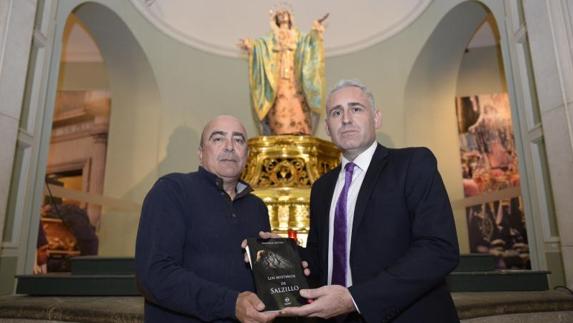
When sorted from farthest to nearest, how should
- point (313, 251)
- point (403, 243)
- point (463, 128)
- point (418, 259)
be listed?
point (463, 128) → point (313, 251) → point (403, 243) → point (418, 259)

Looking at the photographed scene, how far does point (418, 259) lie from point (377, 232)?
185 mm

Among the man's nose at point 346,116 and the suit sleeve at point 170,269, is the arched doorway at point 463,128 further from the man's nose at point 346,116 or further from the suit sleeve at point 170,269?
the suit sleeve at point 170,269

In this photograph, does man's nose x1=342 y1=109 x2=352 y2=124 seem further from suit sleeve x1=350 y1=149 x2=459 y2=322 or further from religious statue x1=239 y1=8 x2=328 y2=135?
religious statue x1=239 y1=8 x2=328 y2=135

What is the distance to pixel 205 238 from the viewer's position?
1649mm

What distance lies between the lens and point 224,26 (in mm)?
7574

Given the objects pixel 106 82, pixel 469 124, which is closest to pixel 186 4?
pixel 106 82

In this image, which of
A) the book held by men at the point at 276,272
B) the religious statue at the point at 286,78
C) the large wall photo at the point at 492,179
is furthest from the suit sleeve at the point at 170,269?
the large wall photo at the point at 492,179

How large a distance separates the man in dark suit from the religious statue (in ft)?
12.6

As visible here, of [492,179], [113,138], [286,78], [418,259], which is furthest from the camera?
[492,179]

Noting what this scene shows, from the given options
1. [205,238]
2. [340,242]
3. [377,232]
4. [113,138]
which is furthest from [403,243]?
[113,138]

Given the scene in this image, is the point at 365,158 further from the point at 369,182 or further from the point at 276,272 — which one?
the point at 276,272

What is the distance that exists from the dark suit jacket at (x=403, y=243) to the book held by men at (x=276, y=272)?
0.73ft

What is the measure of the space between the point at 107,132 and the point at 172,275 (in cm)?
663

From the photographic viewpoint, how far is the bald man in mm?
1438
